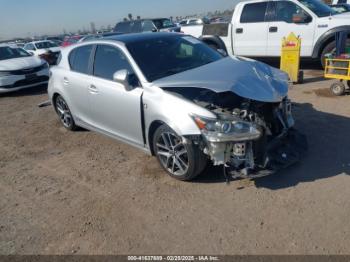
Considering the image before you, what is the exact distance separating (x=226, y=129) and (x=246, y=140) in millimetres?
239

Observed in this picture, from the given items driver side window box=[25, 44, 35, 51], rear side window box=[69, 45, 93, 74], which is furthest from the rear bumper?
driver side window box=[25, 44, 35, 51]

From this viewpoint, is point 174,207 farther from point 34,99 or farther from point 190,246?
point 34,99

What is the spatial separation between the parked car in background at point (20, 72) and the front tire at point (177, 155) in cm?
768

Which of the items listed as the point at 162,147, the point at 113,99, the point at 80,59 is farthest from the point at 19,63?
the point at 162,147

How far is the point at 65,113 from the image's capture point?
19.4 ft

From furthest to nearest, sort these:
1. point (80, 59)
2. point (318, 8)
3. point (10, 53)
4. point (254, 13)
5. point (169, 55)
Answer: point (10, 53) < point (254, 13) < point (318, 8) < point (80, 59) < point (169, 55)

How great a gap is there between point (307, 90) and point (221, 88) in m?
4.74

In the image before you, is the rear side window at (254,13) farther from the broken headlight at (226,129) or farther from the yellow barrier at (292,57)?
the broken headlight at (226,129)

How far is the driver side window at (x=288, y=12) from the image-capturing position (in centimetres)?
845

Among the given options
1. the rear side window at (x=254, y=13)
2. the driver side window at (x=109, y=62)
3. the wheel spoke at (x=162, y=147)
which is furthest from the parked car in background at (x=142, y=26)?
the wheel spoke at (x=162, y=147)

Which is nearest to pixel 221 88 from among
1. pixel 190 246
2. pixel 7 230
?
pixel 190 246

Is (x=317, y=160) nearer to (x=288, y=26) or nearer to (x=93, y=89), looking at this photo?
(x=93, y=89)

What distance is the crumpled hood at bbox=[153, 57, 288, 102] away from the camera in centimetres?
338

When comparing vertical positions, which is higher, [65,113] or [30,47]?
[30,47]
